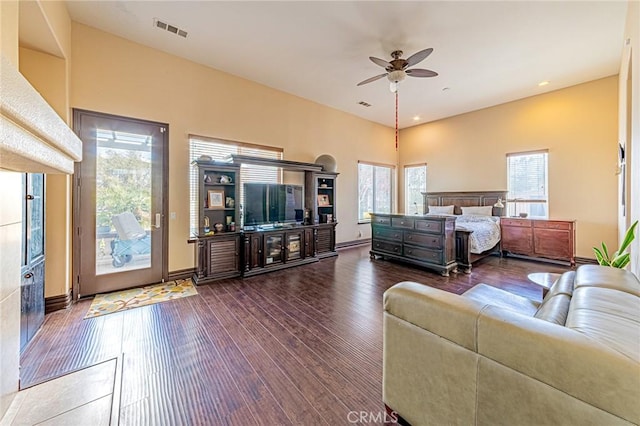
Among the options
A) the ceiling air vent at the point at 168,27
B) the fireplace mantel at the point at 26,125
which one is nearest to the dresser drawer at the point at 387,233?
the ceiling air vent at the point at 168,27

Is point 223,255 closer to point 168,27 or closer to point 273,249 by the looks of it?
point 273,249

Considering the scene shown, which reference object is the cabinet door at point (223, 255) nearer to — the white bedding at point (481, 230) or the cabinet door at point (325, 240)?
the cabinet door at point (325, 240)

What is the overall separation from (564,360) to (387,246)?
4.57 m

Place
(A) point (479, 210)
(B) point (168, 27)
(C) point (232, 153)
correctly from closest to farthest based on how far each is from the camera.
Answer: (B) point (168, 27), (C) point (232, 153), (A) point (479, 210)

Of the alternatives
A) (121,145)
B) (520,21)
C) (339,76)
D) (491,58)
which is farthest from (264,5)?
(491,58)

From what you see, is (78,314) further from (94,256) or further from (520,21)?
(520,21)

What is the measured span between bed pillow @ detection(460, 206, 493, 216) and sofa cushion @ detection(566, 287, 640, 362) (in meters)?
5.54

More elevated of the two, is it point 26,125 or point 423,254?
point 26,125

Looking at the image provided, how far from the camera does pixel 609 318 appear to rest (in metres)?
1.07

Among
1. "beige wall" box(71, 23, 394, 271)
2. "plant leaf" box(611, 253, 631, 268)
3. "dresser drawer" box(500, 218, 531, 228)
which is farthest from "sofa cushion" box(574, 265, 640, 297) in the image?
"beige wall" box(71, 23, 394, 271)

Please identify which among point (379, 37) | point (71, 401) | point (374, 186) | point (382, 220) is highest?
point (379, 37)

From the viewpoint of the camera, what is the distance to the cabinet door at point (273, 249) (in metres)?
4.70

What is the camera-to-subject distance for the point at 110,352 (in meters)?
2.29

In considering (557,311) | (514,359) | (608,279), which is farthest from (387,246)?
(514,359)
